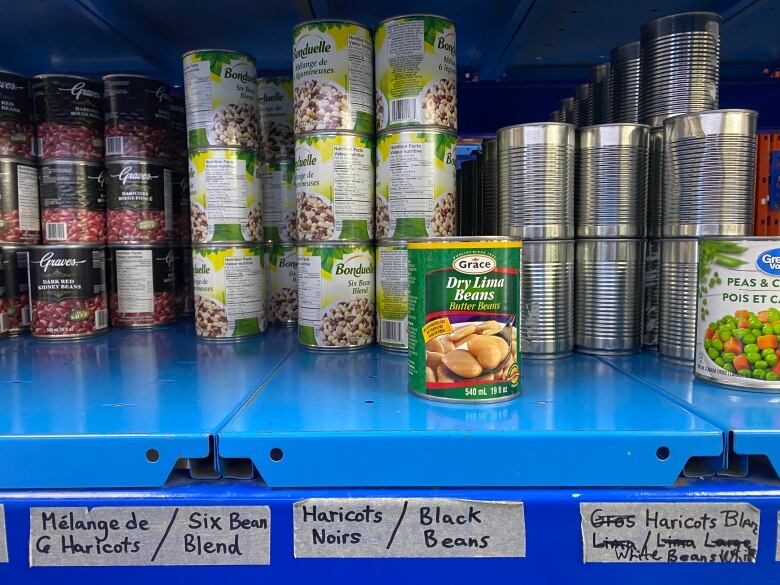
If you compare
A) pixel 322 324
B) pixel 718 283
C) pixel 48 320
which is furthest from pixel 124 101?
pixel 718 283

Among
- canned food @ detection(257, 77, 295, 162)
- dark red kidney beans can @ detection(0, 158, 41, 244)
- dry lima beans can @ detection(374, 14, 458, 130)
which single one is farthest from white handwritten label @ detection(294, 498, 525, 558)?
dark red kidney beans can @ detection(0, 158, 41, 244)

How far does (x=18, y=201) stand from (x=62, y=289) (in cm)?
24

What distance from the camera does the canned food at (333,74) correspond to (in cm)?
131

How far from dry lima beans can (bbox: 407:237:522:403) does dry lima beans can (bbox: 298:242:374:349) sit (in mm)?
397

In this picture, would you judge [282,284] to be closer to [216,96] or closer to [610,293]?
[216,96]

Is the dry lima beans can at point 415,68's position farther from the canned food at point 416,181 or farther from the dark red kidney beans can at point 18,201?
the dark red kidney beans can at point 18,201

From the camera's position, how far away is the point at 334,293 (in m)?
1.34

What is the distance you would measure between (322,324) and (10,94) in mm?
904

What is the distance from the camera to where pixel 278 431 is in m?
0.82

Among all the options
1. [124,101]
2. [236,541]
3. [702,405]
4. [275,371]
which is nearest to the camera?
[236,541]

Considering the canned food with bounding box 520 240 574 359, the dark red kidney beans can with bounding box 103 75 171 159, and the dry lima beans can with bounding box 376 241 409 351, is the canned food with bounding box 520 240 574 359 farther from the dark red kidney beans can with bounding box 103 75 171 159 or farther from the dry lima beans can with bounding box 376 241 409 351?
the dark red kidney beans can with bounding box 103 75 171 159

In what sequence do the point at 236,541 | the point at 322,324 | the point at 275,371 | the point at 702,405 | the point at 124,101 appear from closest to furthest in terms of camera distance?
the point at 236,541
the point at 702,405
the point at 275,371
the point at 322,324
the point at 124,101

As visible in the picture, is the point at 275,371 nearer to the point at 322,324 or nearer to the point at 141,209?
the point at 322,324

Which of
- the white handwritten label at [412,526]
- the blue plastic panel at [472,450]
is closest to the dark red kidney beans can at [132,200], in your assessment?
the blue plastic panel at [472,450]
